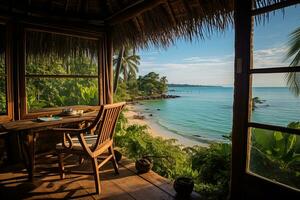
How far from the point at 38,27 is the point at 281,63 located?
9.69 feet

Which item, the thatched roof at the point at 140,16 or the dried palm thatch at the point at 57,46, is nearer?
the thatched roof at the point at 140,16

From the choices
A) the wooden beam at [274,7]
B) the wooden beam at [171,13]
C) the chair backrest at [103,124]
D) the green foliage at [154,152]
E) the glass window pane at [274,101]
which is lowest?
the green foliage at [154,152]

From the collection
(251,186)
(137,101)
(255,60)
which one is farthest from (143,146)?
(137,101)

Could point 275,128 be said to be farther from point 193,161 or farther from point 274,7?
point 193,161

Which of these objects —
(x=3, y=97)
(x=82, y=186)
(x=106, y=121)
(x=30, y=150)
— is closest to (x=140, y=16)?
(x=106, y=121)

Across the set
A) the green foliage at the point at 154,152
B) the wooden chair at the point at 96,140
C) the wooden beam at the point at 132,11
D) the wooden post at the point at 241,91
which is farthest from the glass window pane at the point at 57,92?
the wooden post at the point at 241,91

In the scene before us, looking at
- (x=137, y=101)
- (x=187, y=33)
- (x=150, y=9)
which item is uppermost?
(x=150, y=9)

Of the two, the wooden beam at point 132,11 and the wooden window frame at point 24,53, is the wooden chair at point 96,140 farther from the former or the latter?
the wooden beam at point 132,11

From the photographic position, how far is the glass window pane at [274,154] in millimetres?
1835

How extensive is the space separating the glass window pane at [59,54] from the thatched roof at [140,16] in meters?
0.06

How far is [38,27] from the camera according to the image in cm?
322

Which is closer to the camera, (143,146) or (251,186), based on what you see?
(251,186)

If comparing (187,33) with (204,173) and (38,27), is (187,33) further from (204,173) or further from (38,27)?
(38,27)

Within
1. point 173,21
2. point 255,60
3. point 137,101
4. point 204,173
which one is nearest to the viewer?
point 255,60
